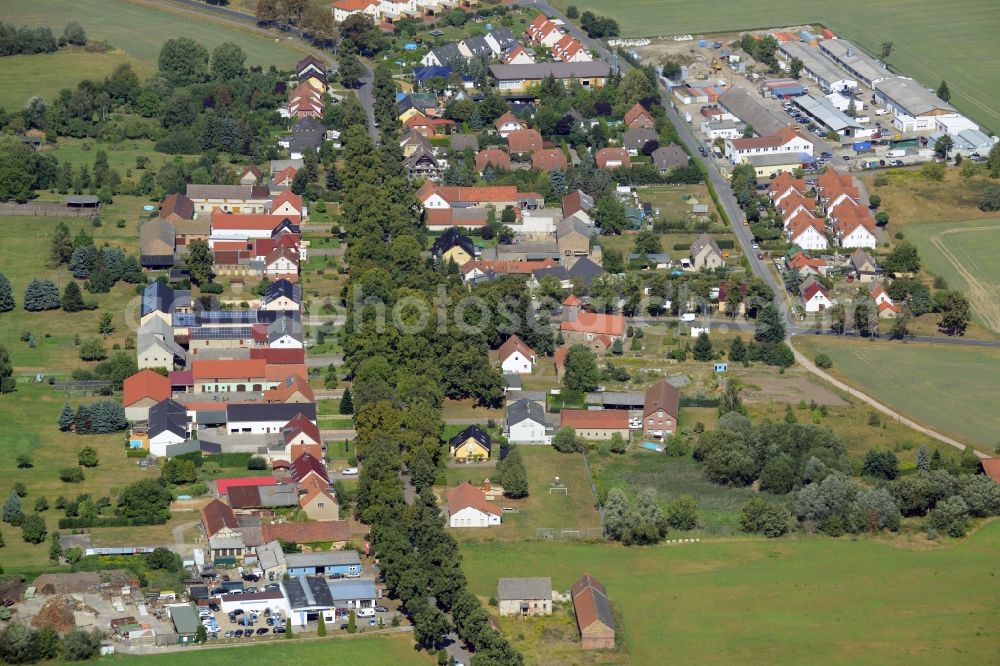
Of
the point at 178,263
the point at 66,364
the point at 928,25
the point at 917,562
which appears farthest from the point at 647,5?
the point at 917,562

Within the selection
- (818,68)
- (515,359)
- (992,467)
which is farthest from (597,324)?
(818,68)

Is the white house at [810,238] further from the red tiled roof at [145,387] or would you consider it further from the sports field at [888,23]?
the red tiled roof at [145,387]

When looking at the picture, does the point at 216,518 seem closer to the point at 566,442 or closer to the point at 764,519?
the point at 566,442

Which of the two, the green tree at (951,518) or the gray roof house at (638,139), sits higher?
the gray roof house at (638,139)

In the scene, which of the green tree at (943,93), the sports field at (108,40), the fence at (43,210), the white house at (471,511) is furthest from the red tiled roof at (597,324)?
the sports field at (108,40)

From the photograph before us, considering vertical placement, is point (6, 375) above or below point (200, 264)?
below

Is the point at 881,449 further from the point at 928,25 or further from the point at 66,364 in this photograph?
the point at 928,25

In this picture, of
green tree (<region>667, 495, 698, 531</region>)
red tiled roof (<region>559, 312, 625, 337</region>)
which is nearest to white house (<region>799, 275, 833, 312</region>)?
red tiled roof (<region>559, 312, 625, 337</region>)
